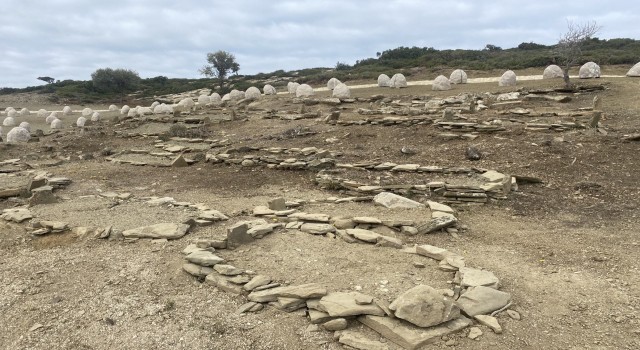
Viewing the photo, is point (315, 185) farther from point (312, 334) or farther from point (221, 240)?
point (312, 334)

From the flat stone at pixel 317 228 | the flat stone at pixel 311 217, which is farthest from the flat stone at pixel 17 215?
the flat stone at pixel 317 228

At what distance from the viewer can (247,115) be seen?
2109 centimetres

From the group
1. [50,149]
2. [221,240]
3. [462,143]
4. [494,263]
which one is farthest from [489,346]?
[50,149]

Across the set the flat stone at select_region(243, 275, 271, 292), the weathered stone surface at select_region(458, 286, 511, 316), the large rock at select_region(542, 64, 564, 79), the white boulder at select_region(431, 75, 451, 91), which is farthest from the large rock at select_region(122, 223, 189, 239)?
the large rock at select_region(542, 64, 564, 79)

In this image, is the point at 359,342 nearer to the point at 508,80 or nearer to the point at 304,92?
the point at 508,80

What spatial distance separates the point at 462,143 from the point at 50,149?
14.6 meters

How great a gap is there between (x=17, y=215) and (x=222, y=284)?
15.3 ft

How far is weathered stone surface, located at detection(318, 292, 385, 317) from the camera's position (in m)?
3.92

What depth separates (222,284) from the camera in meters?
4.70

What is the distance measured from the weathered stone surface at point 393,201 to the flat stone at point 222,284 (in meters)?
3.49

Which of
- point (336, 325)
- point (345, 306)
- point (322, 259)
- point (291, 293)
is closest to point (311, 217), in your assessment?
point (322, 259)

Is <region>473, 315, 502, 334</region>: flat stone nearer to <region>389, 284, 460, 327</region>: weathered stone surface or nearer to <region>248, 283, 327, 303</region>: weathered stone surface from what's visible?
<region>389, 284, 460, 327</region>: weathered stone surface

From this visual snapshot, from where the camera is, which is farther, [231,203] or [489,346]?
[231,203]

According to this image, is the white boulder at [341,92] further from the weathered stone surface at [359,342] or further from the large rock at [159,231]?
the weathered stone surface at [359,342]
